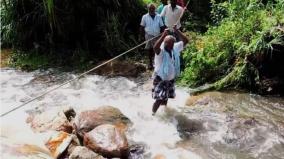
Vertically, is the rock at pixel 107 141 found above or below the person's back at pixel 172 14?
below

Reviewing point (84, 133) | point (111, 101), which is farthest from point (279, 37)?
point (84, 133)

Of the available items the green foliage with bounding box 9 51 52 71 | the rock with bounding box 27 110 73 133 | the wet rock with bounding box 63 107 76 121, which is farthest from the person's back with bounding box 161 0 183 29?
the green foliage with bounding box 9 51 52 71

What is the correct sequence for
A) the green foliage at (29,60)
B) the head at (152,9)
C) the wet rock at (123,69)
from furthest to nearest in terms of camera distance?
the green foliage at (29,60), the wet rock at (123,69), the head at (152,9)

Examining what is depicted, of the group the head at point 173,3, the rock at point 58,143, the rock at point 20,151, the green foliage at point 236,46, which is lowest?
the rock at point 58,143

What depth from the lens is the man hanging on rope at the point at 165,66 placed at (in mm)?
6526

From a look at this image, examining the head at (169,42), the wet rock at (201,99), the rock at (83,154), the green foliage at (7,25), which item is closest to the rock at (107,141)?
the rock at (83,154)

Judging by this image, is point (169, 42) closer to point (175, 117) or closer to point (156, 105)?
point (156, 105)

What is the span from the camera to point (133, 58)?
984 centimetres

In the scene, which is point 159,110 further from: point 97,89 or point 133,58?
point 133,58

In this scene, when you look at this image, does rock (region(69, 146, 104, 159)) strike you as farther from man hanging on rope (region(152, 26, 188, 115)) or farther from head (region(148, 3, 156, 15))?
head (region(148, 3, 156, 15))

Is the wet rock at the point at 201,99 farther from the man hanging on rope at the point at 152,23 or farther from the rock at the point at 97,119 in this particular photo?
the man hanging on rope at the point at 152,23

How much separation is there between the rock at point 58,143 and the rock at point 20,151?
12cm

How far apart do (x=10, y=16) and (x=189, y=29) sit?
3894mm

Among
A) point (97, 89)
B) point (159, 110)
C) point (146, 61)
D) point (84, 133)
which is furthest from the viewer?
point (146, 61)
